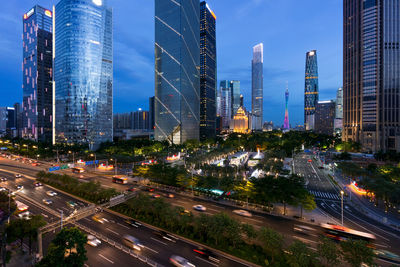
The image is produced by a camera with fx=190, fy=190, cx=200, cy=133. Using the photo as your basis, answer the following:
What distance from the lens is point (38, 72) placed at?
17700cm

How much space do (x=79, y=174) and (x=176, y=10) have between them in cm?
12437

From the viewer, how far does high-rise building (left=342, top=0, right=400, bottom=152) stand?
365 feet

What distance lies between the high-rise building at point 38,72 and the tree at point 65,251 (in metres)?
198

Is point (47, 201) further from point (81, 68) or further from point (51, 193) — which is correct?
point (81, 68)

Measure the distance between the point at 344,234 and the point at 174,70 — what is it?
13010 cm

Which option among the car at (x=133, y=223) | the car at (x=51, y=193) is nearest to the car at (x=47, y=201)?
the car at (x=51, y=193)

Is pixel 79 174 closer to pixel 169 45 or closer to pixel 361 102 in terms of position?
pixel 169 45

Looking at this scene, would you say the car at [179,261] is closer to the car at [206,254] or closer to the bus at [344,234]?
the car at [206,254]

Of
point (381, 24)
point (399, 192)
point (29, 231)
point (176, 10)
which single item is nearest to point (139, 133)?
point (176, 10)

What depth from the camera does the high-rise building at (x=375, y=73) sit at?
11138cm

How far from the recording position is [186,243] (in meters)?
28.0

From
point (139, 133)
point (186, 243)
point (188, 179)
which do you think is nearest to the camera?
point (186, 243)

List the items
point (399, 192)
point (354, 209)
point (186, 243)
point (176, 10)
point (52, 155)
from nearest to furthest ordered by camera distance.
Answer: point (186, 243) < point (399, 192) < point (354, 209) < point (52, 155) < point (176, 10)

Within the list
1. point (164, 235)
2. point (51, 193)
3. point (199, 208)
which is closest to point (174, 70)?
point (51, 193)
